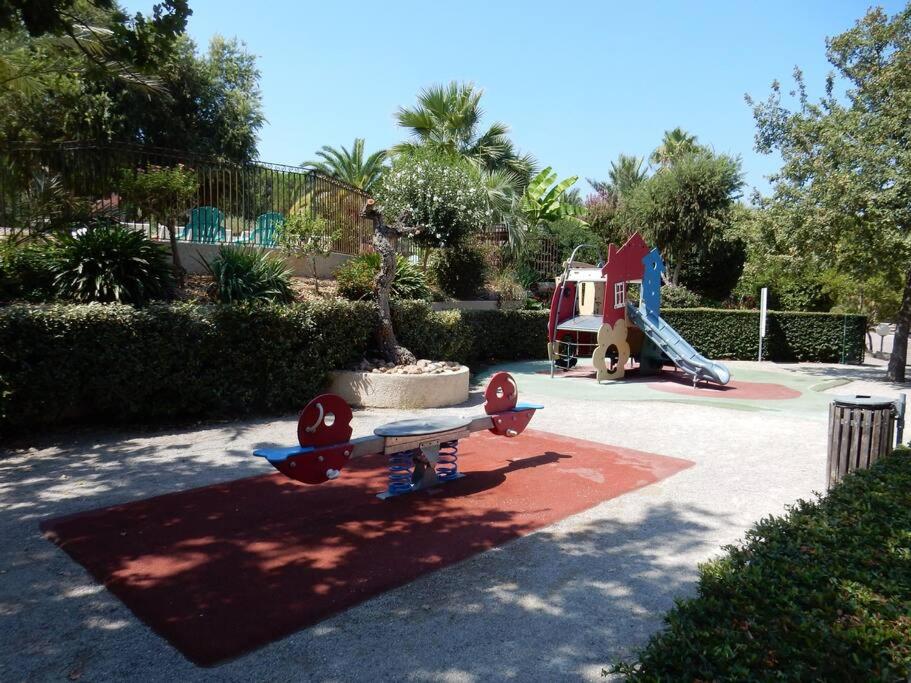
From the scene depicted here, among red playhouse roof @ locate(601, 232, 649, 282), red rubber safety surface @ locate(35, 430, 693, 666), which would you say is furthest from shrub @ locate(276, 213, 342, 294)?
red rubber safety surface @ locate(35, 430, 693, 666)

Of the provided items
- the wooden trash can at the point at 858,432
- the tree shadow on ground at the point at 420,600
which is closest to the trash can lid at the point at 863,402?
the wooden trash can at the point at 858,432

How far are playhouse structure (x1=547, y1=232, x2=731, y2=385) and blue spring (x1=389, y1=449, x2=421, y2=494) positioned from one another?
9.25 m

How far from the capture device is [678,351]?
15.3 m

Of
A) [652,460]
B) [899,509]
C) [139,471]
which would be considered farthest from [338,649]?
[652,460]

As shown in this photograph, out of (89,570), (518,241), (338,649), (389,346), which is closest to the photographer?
(338,649)

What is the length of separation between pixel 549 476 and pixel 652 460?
1.57 metres

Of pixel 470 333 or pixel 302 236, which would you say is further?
pixel 470 333

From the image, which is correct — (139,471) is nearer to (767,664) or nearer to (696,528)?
(696,528)

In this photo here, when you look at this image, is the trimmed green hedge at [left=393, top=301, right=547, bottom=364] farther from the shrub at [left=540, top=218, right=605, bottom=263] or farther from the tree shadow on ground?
the shrub at [left=540, top=218, right=605, bottom=263]

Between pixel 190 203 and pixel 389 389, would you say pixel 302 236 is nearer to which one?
pixel 190 203

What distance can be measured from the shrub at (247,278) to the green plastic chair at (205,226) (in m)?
1.58

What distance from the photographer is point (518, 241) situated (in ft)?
69.9

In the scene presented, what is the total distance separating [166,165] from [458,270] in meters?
8.49

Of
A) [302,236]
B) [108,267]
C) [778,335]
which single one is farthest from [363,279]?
[778,335]
